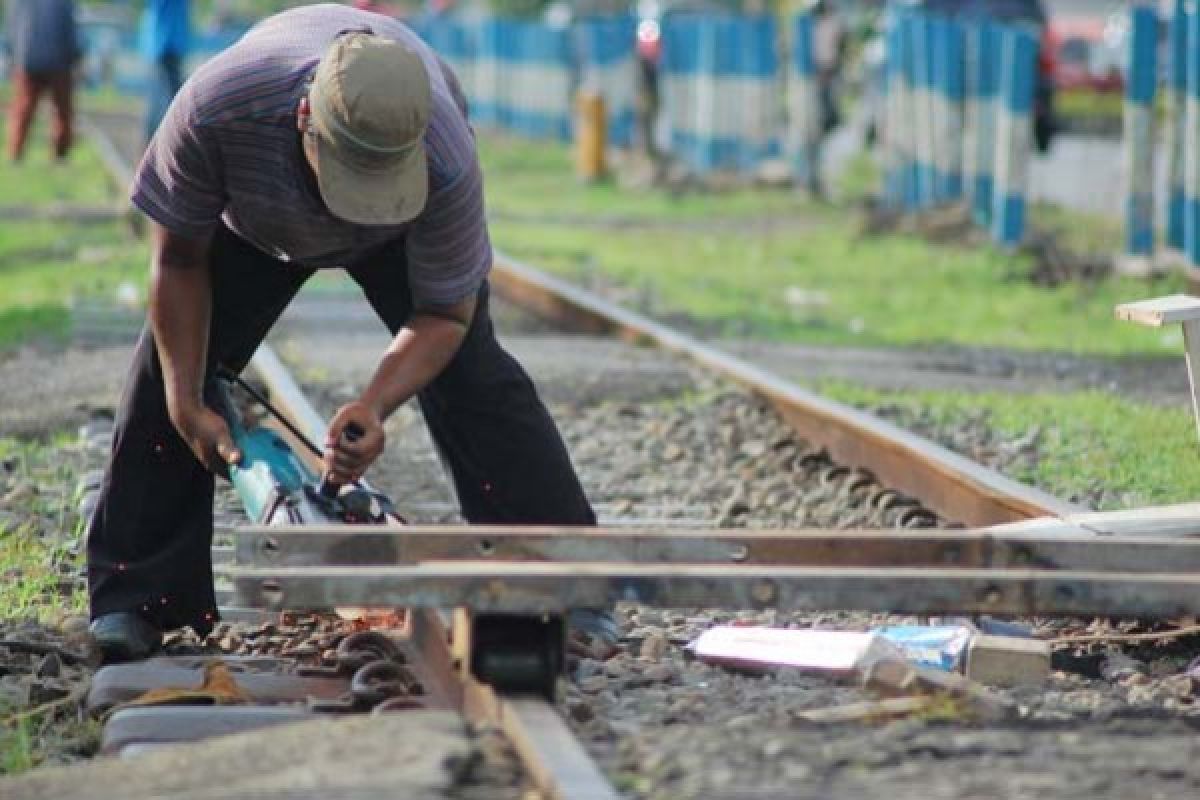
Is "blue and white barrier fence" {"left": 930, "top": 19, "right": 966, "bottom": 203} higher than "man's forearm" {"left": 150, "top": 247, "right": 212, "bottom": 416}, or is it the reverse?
"man's forearm" {"left": 150, "top": 247, "right": 212, "bottom": 416}

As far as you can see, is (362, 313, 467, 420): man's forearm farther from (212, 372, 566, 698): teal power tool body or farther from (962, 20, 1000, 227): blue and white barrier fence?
(962, 20, 1000, 227): blue and white barrier fence

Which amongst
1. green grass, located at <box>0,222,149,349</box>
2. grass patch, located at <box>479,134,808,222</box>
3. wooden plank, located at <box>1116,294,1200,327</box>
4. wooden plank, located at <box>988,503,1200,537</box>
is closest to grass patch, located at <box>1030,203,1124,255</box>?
grass patch, located at <box>479,134,808,222</box>

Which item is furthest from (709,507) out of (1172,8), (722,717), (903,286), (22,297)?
(1172,8)

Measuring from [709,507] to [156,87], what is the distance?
465 inches

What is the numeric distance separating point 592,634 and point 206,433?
918 millimetres

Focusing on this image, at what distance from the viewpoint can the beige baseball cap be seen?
5062 mm

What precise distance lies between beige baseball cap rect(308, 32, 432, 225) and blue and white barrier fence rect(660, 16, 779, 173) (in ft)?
69.2

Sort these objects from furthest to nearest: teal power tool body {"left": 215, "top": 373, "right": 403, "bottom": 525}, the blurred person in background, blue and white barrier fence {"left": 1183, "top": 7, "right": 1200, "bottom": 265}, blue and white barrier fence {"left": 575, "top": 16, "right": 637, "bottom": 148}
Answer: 1. blue and white barrier fence {"left": 575, "top": 16, "right": 637, "bottom": 148}
2. the blurred person in background
3. blue and white barrier fence {"left": 1183, "top": 7, "right": 1200, "bottom": 265}
4. teal power tool body {"left": 215, "top": 373, "right": 403, "bottom": 525}

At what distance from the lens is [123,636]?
5.93 metres

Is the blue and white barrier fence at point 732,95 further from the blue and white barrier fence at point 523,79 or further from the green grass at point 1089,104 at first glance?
the blue and white barrier fence at point 523,79

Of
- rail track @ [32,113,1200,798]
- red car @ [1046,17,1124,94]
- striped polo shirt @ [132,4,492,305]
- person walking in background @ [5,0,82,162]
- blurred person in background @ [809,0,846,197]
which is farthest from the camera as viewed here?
red car @ [1046,17,1124,94]

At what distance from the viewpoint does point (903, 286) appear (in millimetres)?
16125

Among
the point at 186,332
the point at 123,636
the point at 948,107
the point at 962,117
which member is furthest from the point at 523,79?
the point at 186,332

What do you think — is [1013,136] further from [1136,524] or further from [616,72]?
[616,72]
